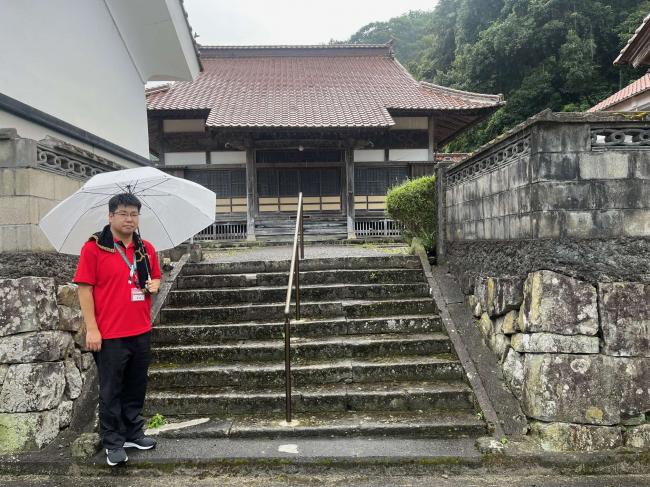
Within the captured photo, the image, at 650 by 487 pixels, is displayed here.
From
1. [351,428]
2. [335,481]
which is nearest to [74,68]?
[351,428]

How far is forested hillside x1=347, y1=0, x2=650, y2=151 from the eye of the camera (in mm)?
21547

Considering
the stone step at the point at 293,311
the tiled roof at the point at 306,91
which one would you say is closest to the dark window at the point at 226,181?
the tiled roof at the point at 306,91

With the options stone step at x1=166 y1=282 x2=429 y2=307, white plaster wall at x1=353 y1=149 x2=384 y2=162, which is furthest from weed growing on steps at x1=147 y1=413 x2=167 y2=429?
white plaster wall at x1=353 y1=149 x2=384 y2=162

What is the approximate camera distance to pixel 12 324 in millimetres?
3586

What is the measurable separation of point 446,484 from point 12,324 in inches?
139

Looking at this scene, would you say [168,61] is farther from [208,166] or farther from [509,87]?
[509,87]

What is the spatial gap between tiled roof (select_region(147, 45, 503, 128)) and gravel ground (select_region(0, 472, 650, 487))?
9857mm

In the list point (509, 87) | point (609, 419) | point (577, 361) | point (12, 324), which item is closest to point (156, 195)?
point (12, 324)

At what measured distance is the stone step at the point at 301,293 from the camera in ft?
18.0

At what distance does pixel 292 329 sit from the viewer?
496 cm

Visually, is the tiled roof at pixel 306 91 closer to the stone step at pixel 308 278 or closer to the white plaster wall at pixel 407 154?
the white plaster wall at pixel 407 154

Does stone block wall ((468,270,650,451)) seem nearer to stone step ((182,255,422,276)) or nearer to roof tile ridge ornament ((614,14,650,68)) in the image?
stone step ((182,255,422,276))

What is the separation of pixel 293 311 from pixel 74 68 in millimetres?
4135

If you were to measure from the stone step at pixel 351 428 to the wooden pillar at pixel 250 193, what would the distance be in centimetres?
956
